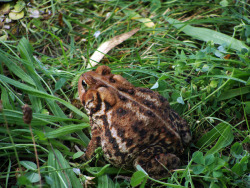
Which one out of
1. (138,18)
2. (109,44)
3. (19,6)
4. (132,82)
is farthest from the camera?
(138,18)

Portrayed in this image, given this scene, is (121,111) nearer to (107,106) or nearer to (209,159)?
(107,106)

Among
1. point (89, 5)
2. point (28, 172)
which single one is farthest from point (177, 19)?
point (28, 172)

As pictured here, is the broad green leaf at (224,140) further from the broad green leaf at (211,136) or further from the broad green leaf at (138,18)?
the broad green leaf at (138,18)

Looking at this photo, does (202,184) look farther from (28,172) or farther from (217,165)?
(28,172)

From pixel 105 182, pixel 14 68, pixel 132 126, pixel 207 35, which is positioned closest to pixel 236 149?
pixel 132 126

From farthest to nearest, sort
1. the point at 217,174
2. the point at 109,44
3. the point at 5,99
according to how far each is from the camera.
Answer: the point at 109,44
the point at 5,99
the point at 217,174

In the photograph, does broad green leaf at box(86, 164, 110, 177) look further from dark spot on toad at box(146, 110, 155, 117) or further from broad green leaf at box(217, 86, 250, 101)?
broad green leaf at box(217, 86, 250, 101)
